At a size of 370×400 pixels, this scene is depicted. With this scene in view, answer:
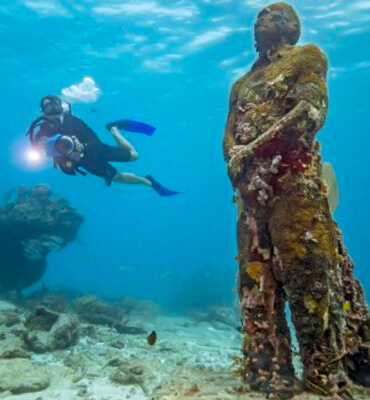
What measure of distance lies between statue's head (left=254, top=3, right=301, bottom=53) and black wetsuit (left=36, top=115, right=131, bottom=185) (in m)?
5.14

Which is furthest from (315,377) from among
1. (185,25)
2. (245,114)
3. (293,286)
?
(185,25)

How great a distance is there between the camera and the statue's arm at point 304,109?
397cm

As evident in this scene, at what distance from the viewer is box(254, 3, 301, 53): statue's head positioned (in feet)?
16.5

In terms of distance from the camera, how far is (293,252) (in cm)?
372

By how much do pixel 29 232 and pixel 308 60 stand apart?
508 inches

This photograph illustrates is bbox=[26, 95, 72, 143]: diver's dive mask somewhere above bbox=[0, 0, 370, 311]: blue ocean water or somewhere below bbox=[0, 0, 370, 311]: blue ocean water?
below

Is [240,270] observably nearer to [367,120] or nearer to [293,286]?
[293,286]

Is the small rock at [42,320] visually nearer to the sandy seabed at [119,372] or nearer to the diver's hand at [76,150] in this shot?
the sandy seabed at [119,372]

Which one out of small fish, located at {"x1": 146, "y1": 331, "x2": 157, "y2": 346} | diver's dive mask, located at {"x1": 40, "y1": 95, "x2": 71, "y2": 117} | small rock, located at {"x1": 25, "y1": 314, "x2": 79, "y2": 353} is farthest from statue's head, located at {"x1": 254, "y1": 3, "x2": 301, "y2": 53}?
small rock, located at {"x1": 25, "y1": 314, "x2": 79, "y2": 353}

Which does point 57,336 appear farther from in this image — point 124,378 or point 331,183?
point 331,183

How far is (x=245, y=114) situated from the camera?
4875mm

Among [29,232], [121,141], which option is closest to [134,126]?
[121,141]

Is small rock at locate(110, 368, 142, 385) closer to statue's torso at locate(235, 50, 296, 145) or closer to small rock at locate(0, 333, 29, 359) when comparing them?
small rock at locate(0, 333, 29, 359)

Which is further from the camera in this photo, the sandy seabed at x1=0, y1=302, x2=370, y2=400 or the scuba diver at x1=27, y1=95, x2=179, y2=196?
the scuba diver at x1=27, y1=95, x2=179, y2=196
